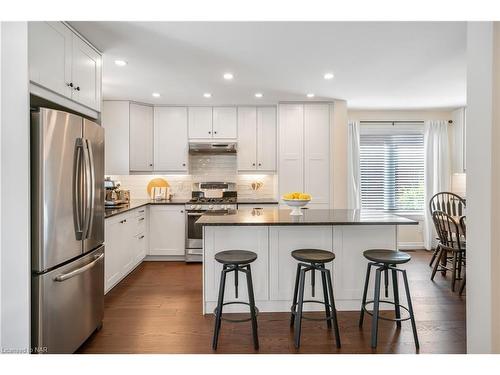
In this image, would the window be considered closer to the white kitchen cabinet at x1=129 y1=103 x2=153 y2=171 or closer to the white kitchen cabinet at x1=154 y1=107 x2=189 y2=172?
the white kitchen cabinet at x1=154 y1=107 x2=189 y2=172

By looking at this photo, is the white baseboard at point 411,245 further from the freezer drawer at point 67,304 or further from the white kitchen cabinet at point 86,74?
the white kitchen cabinet at point 86,74

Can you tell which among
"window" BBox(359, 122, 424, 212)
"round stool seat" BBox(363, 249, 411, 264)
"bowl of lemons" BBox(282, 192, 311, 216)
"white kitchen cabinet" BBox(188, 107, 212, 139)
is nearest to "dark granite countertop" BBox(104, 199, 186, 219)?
"white kitchen cabinet" BBox(188, 107, 212, 139)

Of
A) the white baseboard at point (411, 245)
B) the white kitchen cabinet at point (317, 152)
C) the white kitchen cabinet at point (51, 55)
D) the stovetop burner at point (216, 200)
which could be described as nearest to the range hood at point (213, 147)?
the stovetop burner at point (216, 200)

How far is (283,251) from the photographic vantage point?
299 centimetres

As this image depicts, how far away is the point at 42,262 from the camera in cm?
191

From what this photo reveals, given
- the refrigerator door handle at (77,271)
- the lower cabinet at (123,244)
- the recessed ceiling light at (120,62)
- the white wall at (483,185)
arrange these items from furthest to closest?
the lower cabinet at (123,244) → the recessed ceiling light at (120,62) → the refrigerator door handle at (77,271) → the white wall at (483,185)

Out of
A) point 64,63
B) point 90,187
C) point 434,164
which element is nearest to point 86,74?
point 64,63

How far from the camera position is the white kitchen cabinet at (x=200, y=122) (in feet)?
17.2

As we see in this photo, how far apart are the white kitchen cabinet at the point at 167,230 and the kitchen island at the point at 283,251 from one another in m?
2.05

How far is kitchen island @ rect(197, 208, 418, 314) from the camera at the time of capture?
2.97 meters

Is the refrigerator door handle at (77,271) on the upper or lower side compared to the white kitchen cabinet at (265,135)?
lower
